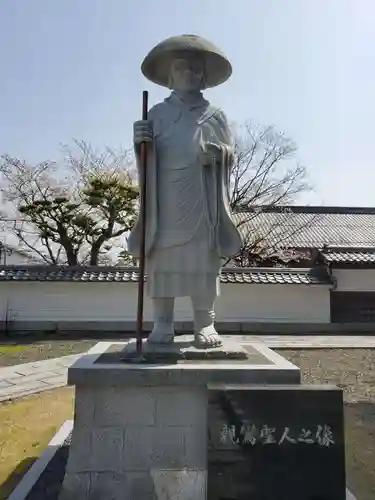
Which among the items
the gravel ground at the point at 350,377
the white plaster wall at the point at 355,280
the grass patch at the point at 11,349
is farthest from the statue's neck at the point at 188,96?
the white plaster wall at the point at 355,280

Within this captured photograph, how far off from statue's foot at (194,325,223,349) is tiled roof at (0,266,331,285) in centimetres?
1169

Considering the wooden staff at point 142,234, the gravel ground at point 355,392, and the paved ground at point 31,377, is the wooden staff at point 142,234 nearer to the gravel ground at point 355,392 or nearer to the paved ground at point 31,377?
the gravel ground at point 355,392

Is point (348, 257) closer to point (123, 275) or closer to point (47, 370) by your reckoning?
point (123, 275)

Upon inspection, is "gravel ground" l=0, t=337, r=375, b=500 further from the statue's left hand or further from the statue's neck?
the statue's neck

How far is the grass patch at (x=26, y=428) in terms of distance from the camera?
13.6 ft

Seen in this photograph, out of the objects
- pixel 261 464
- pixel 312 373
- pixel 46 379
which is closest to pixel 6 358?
pixel 46 379

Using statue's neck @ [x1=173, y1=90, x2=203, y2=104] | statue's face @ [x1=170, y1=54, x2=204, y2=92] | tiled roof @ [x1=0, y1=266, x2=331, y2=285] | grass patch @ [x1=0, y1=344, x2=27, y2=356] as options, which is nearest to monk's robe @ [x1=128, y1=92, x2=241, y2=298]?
statue's neck @ [x1=173, y1=90, x2=203, y2=104]

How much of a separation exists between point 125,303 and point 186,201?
484 inches

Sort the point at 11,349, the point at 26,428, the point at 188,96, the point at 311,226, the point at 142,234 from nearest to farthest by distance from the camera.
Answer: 1. the point at 142,234
2. the point at 188,96
3. the point at 26,428
4. the point at 11,349
5. the point at 311,226

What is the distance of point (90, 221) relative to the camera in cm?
1820

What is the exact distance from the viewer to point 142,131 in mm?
3768

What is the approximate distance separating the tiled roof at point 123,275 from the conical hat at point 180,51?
11.7m

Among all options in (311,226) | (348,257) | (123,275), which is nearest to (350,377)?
(123,275)

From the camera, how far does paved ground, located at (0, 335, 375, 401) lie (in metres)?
7.35
